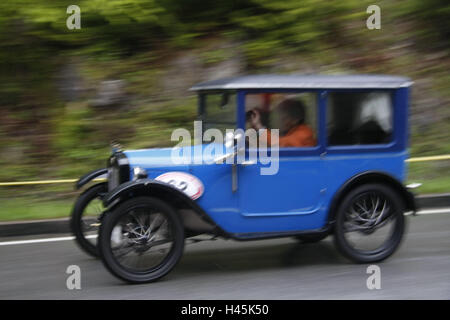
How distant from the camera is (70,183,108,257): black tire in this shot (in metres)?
5.35

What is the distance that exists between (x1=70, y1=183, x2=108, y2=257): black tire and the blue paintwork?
0.53 m

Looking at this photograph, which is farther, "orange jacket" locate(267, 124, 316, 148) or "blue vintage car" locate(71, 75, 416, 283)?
"orange jacket" locate(267, 124, 316, 148)

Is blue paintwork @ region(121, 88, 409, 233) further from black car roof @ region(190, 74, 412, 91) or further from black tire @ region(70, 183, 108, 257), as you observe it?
black tire @ region(70, 183, 108, 257)

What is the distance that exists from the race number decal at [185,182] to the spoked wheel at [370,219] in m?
1.20

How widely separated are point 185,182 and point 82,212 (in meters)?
1.16

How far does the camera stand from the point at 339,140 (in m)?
5.04

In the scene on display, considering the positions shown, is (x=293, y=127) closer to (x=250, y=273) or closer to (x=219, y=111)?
(x=219, y=111)

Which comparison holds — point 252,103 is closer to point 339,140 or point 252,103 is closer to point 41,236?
point 339,140

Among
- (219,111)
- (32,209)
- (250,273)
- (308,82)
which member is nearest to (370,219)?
(250,273)

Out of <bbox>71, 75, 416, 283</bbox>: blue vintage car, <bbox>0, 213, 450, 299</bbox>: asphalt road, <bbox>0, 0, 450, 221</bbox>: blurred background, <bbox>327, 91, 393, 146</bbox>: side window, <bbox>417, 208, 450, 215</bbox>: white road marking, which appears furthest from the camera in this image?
<bbox>0, 0, 450, 221</bbox>: blurred background

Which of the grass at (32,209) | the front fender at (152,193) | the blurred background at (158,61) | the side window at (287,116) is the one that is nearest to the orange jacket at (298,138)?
the side window at (287,116)

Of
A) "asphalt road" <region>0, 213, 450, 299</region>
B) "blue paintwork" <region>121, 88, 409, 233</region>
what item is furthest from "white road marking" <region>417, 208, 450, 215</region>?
"blue paintwork" <region>121, 88, 409, 233</region>
